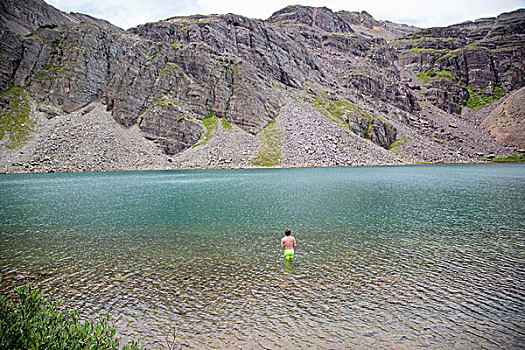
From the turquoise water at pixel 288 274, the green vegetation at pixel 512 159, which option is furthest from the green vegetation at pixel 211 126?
the green vegetation at pixel 512 159

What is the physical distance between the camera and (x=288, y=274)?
18516 mm

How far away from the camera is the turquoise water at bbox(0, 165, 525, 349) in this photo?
12.3 meters

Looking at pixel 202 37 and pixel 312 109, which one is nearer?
pixel 312 109

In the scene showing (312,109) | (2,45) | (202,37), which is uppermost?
(202,37)

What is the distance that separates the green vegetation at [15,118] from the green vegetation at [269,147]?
102m

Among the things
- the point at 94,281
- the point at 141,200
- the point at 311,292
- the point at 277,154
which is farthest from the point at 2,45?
the point at 311,292

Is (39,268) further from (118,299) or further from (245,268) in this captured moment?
(245,268)

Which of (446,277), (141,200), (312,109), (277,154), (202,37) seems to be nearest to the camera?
(446,277)

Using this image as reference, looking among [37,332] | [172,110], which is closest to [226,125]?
[172,110]

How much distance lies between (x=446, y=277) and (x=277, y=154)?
128 meters

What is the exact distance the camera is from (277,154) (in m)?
144

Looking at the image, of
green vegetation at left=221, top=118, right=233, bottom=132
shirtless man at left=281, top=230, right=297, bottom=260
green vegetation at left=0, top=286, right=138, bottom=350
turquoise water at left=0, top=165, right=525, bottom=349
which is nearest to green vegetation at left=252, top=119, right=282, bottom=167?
green vegetation at left=221, top=118, right=233, bottom=132

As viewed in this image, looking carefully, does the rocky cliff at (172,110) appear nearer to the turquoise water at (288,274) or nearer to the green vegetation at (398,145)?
the green vegetation at (398,145)

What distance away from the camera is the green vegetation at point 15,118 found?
124 meters
